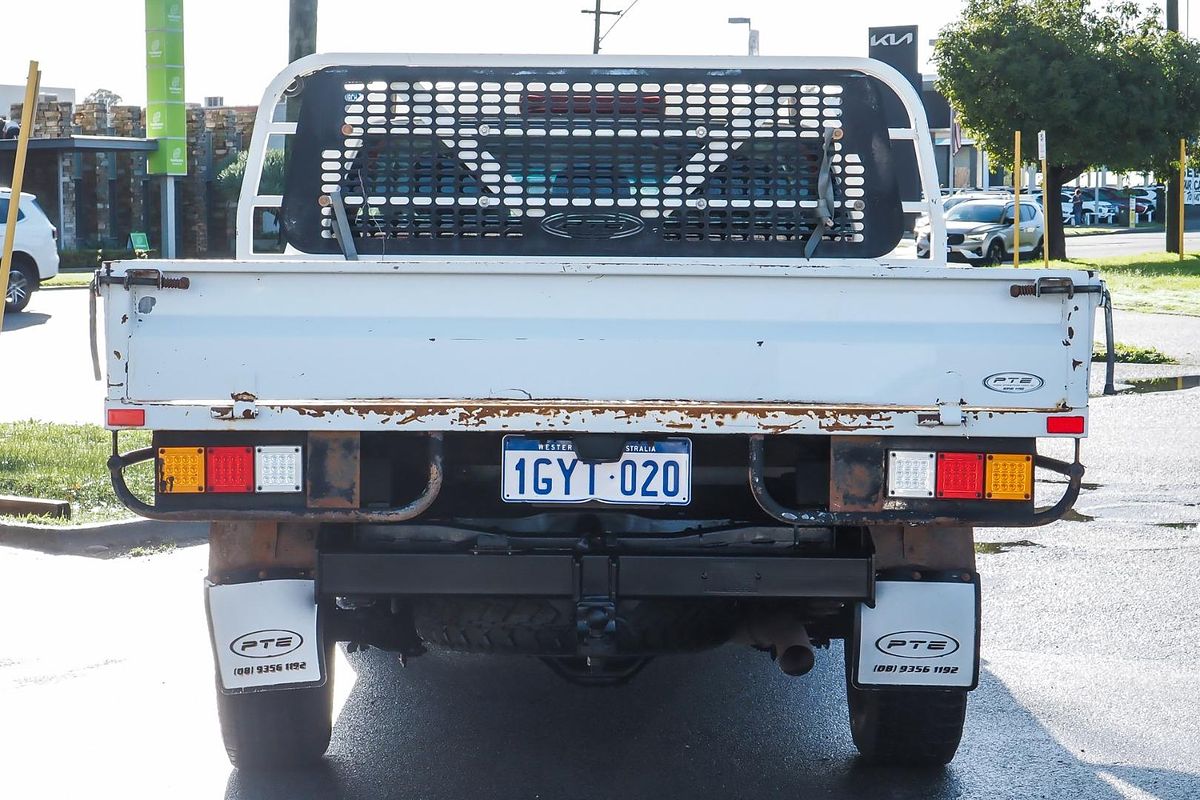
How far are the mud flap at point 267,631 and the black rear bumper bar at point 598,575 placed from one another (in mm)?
203

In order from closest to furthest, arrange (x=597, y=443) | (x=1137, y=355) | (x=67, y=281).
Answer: (x=597, y=443) < (x=1137, y=355) < (x=67, y=281)

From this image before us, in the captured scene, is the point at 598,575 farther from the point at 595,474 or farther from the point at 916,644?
the point at 916,644

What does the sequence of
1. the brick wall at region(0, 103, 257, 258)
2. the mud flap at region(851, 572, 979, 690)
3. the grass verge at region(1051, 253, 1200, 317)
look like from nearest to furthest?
the mud flap at region(851, 572, 979, 690)
the grass verge at region(1051, 253, 1200, 317)
the brick wall at region(0, 103, 257, 258)

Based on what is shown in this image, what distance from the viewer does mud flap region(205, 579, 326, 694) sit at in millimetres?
4109

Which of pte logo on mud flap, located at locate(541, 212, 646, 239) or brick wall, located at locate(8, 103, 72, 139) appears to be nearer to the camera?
pte logo on mud flap, located at locate(541, 212, 646, 239)

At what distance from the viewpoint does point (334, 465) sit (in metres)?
3.89

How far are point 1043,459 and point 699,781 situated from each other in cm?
133

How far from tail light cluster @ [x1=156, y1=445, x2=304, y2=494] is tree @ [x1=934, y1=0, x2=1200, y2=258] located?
3086 cm

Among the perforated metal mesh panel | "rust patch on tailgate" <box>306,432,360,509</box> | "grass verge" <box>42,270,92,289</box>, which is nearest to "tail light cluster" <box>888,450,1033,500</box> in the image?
"rust patch on tailgate" <box>306,432,360,509</box>

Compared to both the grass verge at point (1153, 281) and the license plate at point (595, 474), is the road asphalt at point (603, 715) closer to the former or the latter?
the license plate at point (595, 474)

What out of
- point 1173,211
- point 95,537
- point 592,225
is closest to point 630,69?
point 592,225

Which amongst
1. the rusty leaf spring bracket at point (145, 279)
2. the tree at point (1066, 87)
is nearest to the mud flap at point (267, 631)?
the rusty leaf spring bracket at point (145, 279)

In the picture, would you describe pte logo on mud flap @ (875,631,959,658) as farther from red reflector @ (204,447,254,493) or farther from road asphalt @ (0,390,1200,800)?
red reflector @ (204,447,254,493)

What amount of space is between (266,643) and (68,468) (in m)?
5.86
